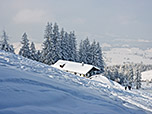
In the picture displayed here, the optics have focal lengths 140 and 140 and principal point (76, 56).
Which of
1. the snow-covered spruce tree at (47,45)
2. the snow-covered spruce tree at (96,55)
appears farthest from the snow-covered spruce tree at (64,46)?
the snow-covered spruce tree at (96,55)

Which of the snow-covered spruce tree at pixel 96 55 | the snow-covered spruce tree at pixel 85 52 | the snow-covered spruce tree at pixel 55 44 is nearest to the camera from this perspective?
the snow-covered spruce tree at pixel 55 44

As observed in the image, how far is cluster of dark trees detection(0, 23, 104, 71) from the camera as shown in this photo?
37625mm

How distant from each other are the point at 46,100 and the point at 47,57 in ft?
117

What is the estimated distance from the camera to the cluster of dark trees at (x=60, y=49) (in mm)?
37625

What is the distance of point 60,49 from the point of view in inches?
1601

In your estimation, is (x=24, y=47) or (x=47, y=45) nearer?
(x=24, y=47)

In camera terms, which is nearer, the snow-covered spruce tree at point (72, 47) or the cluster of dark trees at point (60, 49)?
the cluster of dark trees at point (60, 49)

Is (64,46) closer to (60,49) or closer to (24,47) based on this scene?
(60,49)

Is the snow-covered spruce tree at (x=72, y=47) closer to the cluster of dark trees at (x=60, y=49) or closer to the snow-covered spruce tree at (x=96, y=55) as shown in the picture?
the cluster of dark trees at (x=60, y=49)

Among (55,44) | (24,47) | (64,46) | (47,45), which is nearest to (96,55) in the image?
(64,46)

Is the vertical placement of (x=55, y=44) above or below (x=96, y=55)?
above

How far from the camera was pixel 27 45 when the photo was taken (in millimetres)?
37031

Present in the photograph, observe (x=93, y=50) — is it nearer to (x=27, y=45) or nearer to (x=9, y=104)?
(x=27, y=45)

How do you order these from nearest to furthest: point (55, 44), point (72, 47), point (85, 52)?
point (55, 44) → point (72, 47) → point (85, 52)
